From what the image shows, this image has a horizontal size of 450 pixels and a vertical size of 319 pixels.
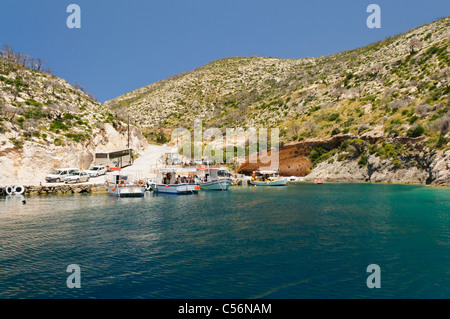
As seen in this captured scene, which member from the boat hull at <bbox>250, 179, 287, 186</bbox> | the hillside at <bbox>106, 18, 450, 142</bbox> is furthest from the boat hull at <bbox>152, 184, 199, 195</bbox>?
the hillside at <bbox>106, 18, 450, 142</bbox>

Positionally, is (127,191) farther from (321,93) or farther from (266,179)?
(321,93)

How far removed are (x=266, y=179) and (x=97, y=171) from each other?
30.3m

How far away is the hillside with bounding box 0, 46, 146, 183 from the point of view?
45062 mm

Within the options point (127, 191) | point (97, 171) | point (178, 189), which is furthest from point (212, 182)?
point (97, 171)

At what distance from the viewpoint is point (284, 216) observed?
23.2 meters

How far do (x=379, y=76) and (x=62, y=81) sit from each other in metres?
78.9

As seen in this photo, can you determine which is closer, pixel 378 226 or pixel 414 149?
pixel 378 226

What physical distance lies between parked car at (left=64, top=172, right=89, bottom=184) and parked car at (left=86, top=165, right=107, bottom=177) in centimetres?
259

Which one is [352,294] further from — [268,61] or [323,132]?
[268,61]

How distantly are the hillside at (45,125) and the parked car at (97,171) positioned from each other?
11.4 ft

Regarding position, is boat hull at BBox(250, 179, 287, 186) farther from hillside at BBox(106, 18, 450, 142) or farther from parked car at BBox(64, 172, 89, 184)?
parked car at BBox(64, 172, 89, 184)

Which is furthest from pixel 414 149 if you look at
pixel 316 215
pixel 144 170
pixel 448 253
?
pixel 144 170

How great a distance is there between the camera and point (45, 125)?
5412cm

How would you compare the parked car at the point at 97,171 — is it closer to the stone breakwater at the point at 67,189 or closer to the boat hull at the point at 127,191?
the stone breakwater at the point at 67,189
